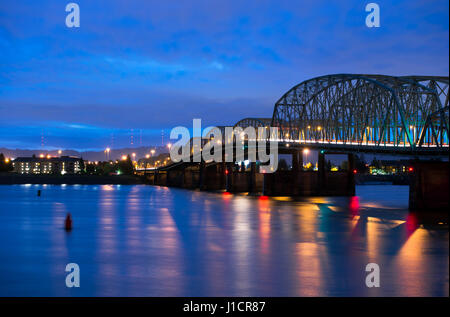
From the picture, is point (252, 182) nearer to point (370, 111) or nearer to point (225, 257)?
point (370, 111)

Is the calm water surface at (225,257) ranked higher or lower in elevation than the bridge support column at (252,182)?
lower

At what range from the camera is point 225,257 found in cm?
3153

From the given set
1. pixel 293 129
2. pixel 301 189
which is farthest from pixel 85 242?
pixel 293 129

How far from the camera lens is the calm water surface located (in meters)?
22.7

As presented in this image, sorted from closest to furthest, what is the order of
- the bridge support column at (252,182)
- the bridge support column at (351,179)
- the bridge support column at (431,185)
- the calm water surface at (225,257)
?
the calm water surface at (225,257)
the bridge support column at (431,185)
the bridge support column at (351,179)
the bridge support column at (252,182)

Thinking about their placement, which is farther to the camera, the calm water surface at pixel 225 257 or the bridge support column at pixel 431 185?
the bridge support column at pixel 431 185

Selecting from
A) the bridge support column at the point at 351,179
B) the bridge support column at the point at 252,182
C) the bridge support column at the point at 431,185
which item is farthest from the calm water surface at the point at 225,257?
the bridge support column at the point at 252,182

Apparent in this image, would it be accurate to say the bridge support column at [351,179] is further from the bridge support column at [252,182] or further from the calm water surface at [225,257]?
the calm water surface at [225,257]

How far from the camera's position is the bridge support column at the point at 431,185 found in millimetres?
66562

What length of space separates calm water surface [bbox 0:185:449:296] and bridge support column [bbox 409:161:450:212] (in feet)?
45.1

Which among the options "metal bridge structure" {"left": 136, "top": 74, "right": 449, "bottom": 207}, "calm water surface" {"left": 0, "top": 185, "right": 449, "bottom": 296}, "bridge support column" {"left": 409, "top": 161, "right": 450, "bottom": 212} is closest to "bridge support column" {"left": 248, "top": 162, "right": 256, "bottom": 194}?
"metal bridge structure" {"left": 136, "top": 74, "right": 449, "bottom": 207}

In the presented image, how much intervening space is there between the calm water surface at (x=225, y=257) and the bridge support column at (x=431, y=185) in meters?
13.7

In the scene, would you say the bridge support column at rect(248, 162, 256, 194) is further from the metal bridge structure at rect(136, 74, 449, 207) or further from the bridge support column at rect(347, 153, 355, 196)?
the bridge support column at rect(347, 153, 355, 196)

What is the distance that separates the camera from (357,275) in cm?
2527
